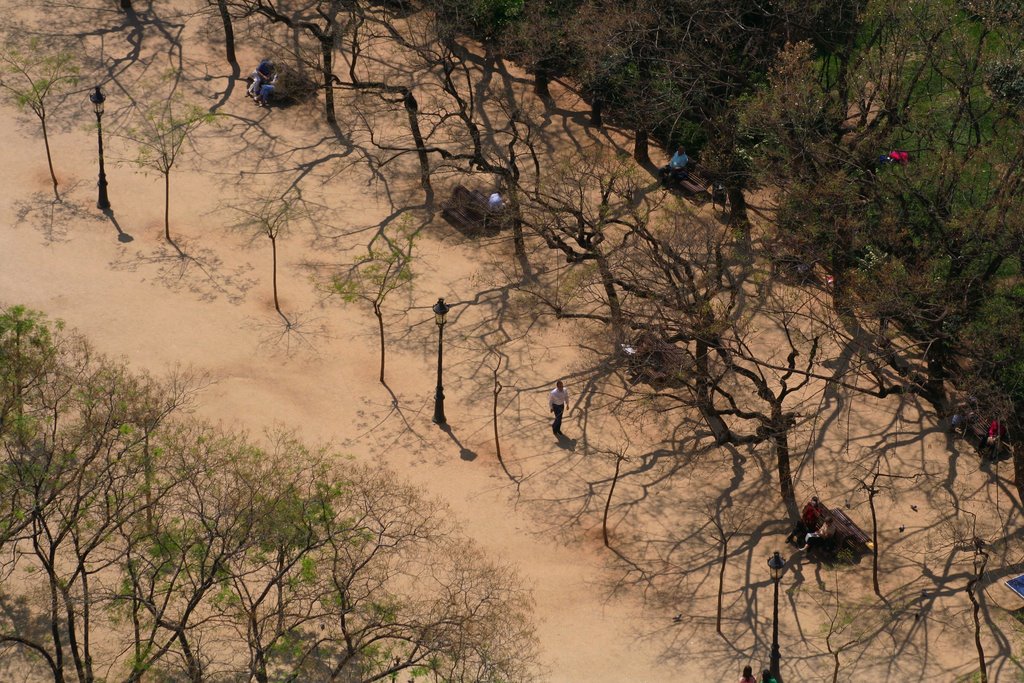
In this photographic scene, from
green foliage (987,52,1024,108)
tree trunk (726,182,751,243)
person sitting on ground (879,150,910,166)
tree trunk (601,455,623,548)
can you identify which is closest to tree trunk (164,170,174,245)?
tree trunk (601,455,623,548)

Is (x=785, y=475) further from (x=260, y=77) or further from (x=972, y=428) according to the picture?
(x=260, y=77)

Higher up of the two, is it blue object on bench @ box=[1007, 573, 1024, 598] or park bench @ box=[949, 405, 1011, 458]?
park bench @ box=[949, 405, 1011, 458]

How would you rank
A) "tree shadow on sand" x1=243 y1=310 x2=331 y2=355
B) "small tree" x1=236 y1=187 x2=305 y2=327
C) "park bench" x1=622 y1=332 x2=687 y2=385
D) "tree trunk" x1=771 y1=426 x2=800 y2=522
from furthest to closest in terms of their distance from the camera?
"small tree" x1=236 y1=187 x2=305 y2=327 → "tree shadow on sand" x1=243 y1=310 x2=331 y2=355 → "park bench" x1=622 y1=332 x2=687 y2=385 → "tree trunk" x1=771 y1=426 x2=800 y2=522

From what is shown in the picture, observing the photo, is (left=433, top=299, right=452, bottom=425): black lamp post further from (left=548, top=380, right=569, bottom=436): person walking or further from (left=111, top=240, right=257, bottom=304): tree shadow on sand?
(left=111, top=240, right=257, bottom=304): tree shadow on sand

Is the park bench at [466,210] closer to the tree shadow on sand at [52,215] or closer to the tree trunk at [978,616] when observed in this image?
the tree shadow on sand at [52,215]

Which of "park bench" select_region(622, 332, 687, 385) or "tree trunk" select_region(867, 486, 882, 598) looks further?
"park bench" select_region(622, 332, 687, 385)

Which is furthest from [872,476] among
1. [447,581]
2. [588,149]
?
[588,149]
